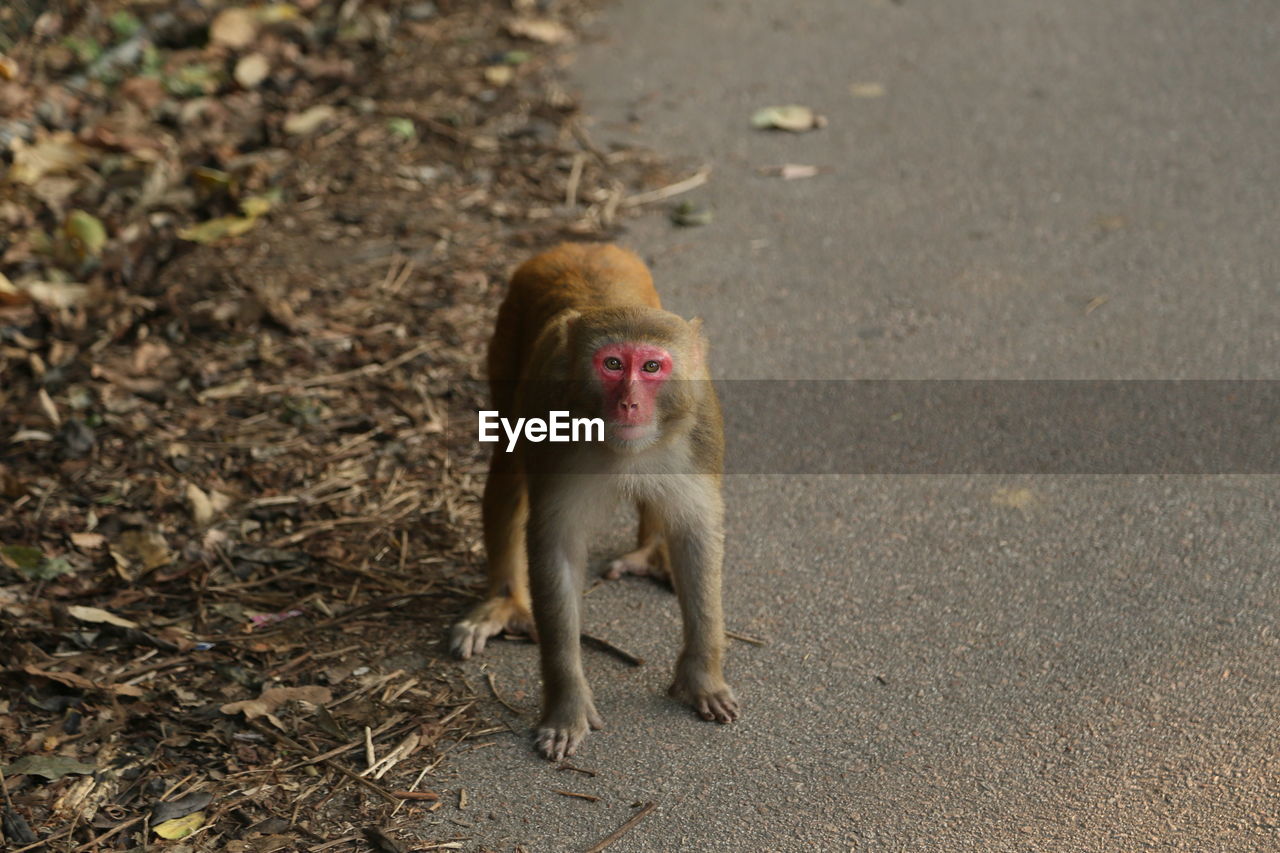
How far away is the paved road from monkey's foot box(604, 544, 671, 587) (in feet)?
0.25

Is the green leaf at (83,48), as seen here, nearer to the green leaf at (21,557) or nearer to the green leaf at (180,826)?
the green leaf at (21,557)

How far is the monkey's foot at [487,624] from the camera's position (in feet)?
13.8

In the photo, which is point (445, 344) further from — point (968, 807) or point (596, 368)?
point (968, 807)

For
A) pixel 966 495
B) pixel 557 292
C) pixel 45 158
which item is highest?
pixel 557 292

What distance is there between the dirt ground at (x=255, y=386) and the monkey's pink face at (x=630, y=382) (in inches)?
38.2

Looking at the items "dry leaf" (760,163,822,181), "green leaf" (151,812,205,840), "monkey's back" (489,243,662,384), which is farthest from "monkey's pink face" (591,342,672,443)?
"dry leaf" (760,163,822,181)

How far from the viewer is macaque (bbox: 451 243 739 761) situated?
11.5 ft

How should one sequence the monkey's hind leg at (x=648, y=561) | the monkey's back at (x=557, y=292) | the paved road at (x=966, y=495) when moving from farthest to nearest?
the monkey's hind leg at (x=648, y=561)
the monkey's back at (x=557, y=292)
the paved road at (x=966, y=495)

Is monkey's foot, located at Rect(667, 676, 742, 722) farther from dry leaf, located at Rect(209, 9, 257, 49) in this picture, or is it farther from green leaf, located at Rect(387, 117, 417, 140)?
dry leaf, located at Rect(209, 9, 257, 49)

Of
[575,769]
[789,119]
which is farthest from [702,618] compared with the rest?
[789,119]

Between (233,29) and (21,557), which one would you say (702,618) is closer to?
(21,557)

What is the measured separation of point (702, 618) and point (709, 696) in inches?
8.2

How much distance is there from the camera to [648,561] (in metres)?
4.54

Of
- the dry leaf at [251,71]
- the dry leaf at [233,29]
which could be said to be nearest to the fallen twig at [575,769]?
the dry leaf at [251,71]
